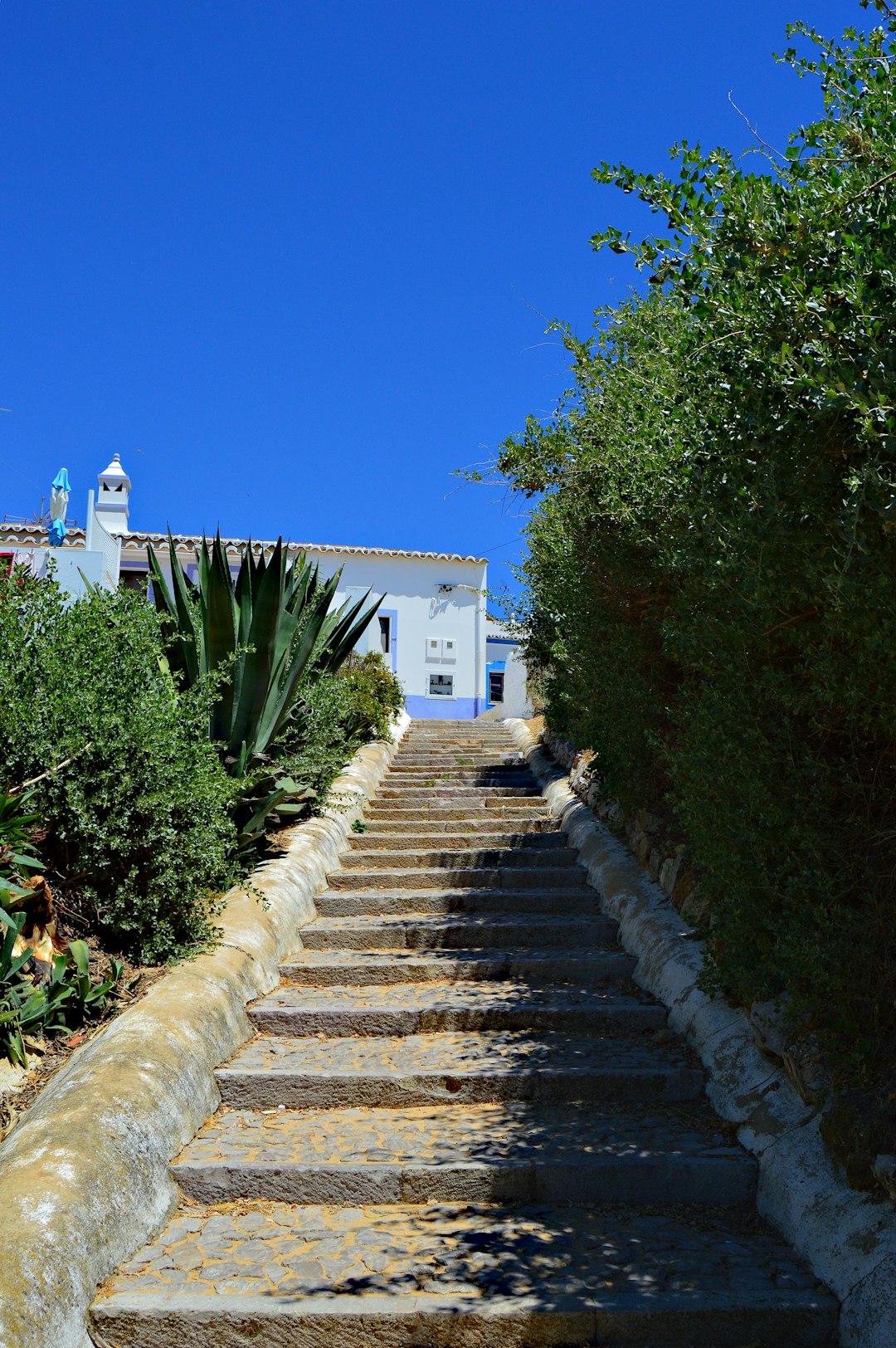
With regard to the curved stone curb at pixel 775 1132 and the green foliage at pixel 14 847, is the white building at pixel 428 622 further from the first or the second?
the green foliage at pixel 14 847

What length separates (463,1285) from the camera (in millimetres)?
3158

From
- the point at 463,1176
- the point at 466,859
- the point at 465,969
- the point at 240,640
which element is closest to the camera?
the point at 463,1176

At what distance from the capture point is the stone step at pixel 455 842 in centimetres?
802

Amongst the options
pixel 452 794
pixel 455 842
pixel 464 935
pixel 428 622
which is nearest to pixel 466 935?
pixel 464 935

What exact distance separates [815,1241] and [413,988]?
2639 mm

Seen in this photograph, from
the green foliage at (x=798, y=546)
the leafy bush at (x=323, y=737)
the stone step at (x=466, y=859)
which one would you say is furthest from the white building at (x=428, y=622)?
the green foliage at (x=798, y=546)

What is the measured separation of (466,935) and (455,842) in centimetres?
187

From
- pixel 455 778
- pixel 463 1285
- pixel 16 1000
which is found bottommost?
pixel 463 1285

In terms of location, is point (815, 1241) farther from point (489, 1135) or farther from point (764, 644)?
point (764, 644)

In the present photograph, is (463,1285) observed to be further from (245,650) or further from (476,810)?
(476,810)

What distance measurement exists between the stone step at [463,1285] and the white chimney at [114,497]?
1901 cm

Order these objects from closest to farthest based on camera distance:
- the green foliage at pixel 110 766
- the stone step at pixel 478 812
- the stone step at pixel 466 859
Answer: the green foliage at pixel 110 766
the stone step at pixel 466 859
the stone step at pixel 478 812

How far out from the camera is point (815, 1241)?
3273 millimetres

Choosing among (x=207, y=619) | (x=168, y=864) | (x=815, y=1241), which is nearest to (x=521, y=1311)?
(x=815, y=1241)
